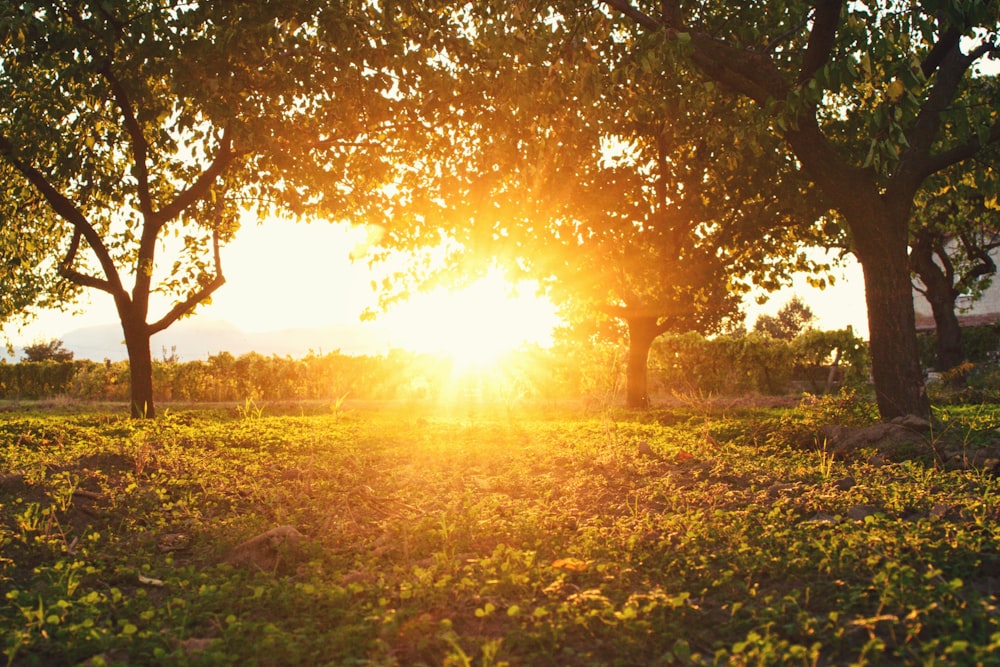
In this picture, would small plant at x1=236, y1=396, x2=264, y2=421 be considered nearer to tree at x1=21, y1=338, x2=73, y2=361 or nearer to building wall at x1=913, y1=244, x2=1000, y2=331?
tree at x1=21, y1=338, x2=73, y2=361

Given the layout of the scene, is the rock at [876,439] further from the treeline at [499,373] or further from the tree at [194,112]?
the treeline at [499,373]

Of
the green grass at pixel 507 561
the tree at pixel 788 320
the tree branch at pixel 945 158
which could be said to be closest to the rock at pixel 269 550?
the green grass at pixel 507 561

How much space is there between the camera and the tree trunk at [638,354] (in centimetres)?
1688

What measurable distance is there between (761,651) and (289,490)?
4641mm

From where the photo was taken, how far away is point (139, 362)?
1338cm

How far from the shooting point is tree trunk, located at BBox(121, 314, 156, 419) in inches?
520

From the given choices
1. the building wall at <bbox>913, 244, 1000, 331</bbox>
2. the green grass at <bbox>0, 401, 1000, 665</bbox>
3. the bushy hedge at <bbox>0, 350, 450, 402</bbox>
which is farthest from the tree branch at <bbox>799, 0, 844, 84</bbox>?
the building wall at <bbox>913, 244, 1000, 331</bbox>

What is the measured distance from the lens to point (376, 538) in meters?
4.94

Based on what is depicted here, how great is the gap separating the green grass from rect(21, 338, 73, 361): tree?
104 feet

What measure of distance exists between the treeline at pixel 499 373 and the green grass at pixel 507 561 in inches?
587

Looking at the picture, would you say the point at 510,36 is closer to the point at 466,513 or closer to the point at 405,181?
the point at 405,181

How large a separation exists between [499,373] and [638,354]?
9.75 meters

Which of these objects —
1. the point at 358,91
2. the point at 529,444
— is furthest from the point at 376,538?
the point at 358,91

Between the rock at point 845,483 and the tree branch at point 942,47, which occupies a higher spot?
the tree branch at point 942,47
